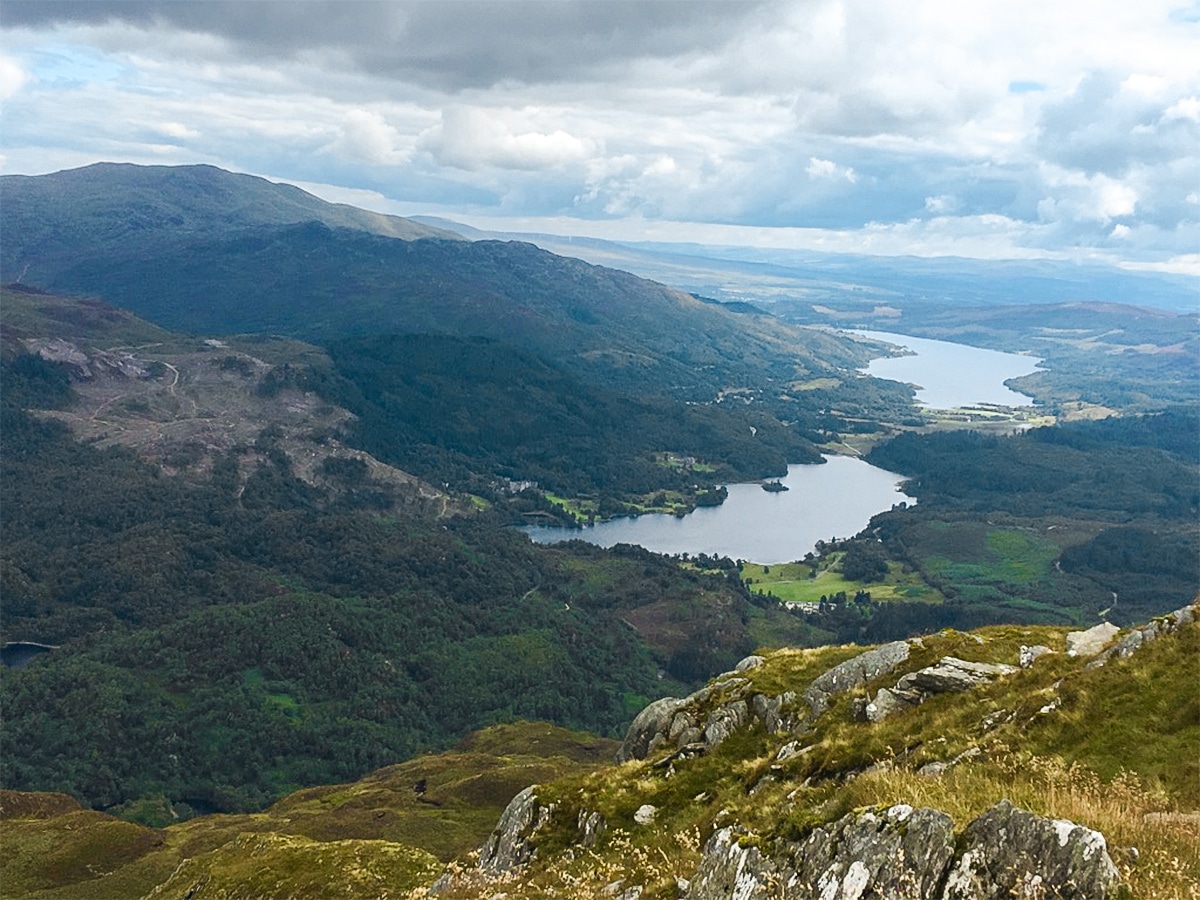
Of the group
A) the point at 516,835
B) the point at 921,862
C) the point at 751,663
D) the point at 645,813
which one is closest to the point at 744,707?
the point at 751,663

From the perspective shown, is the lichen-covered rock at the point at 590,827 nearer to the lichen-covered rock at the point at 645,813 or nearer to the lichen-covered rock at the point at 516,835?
the lichen-covered rock at the point at 645,813

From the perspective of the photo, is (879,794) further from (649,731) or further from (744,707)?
(649,731)

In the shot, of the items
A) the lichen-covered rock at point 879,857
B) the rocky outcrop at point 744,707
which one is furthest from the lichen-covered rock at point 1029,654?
the lichen-covered rock at point 879,857

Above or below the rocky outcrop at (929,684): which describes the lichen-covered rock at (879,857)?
above

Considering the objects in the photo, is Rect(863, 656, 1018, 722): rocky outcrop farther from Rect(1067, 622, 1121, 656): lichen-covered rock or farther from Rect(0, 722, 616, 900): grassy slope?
Rect(0, 722, 616, 900): grassy slope

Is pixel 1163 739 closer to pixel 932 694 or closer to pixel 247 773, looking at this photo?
pixel 932 694

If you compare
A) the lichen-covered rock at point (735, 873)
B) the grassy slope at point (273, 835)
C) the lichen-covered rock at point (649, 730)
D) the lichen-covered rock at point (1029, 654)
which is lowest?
the grassy slope at point (273, 835)

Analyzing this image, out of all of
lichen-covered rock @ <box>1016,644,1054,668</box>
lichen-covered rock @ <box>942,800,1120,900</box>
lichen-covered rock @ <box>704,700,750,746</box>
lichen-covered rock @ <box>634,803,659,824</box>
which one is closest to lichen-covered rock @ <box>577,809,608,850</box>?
lichen-covered rock @ <box>634,803,659,824</box>
